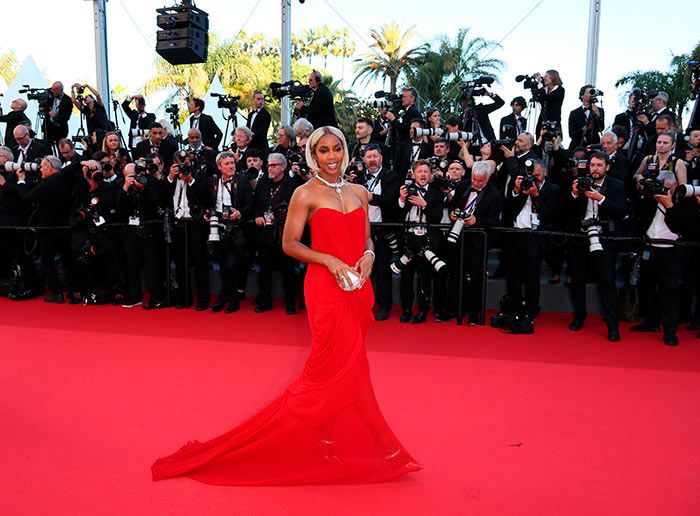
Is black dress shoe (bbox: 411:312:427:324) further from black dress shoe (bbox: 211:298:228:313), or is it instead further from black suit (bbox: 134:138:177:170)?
black suit (bbox: 134:138:177:170)

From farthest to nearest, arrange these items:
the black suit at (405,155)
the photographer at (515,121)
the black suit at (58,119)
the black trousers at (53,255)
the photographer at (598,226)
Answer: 1. the black suit at (58,119)
2. the photographer at (515,121)
3. the black trousers at (53,255)
4. the black suit at (405,155)
5. the photographer at (598,226)

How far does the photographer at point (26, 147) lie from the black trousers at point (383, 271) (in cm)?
498

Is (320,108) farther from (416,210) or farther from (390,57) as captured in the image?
(390,57)

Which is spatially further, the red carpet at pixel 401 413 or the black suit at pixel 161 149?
the black suit at pixel 161 149

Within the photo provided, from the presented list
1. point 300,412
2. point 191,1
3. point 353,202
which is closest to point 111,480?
point 300,412

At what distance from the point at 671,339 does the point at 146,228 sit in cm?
556

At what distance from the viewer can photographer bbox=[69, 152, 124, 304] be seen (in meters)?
7.48

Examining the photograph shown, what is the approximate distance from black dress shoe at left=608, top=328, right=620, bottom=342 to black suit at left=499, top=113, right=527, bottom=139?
3.23m

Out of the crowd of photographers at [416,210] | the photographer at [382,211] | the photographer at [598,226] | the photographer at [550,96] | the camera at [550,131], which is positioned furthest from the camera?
the photographer at [550,96]

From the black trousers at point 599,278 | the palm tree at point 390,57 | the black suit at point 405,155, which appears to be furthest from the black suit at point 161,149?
the palm tree at point 390,57

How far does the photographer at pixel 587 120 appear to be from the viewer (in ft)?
26.3

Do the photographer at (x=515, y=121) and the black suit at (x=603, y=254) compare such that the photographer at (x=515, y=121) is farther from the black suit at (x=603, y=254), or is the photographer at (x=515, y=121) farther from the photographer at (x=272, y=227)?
the photographer at (x=272, y=227)

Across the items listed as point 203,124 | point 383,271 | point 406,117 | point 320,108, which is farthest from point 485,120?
point 203,124

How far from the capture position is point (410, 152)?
7.91m
